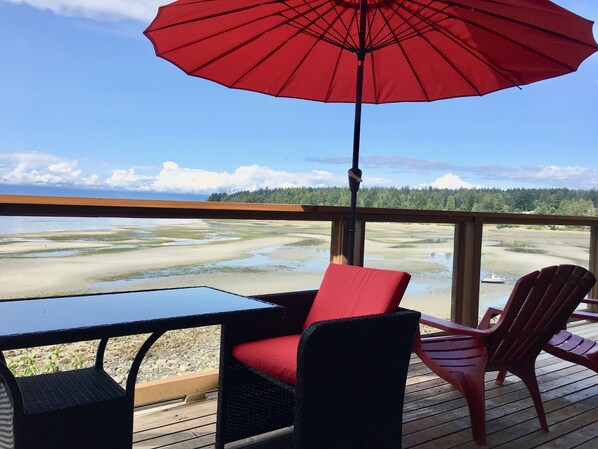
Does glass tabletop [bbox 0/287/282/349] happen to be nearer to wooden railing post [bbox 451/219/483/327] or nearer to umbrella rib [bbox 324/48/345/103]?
umbrella rib [bbox 324/48/345/103]

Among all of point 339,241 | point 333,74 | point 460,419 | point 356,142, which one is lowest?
point 460,419

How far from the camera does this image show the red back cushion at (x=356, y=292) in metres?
2.11

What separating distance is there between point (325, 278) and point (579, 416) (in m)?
1.70

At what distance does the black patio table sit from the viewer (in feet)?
4.53

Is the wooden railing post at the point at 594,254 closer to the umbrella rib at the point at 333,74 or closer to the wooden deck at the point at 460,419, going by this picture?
the wooden deck at the point at 460,419

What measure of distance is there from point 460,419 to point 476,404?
30cm

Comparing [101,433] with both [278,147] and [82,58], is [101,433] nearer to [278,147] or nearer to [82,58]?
[278,147]

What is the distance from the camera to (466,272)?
161 inches

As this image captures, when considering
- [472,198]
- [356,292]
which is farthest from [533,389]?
[472,198]

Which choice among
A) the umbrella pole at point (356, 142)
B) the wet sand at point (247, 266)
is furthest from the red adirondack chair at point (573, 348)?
the umbrella pole at point (356, 142)

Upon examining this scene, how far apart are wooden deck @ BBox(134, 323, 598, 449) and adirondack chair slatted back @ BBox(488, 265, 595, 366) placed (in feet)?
1.20

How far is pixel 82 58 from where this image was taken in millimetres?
59438

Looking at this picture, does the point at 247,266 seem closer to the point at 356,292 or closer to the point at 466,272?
the point at 356,292

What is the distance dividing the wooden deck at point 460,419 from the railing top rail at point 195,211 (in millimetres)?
1064
